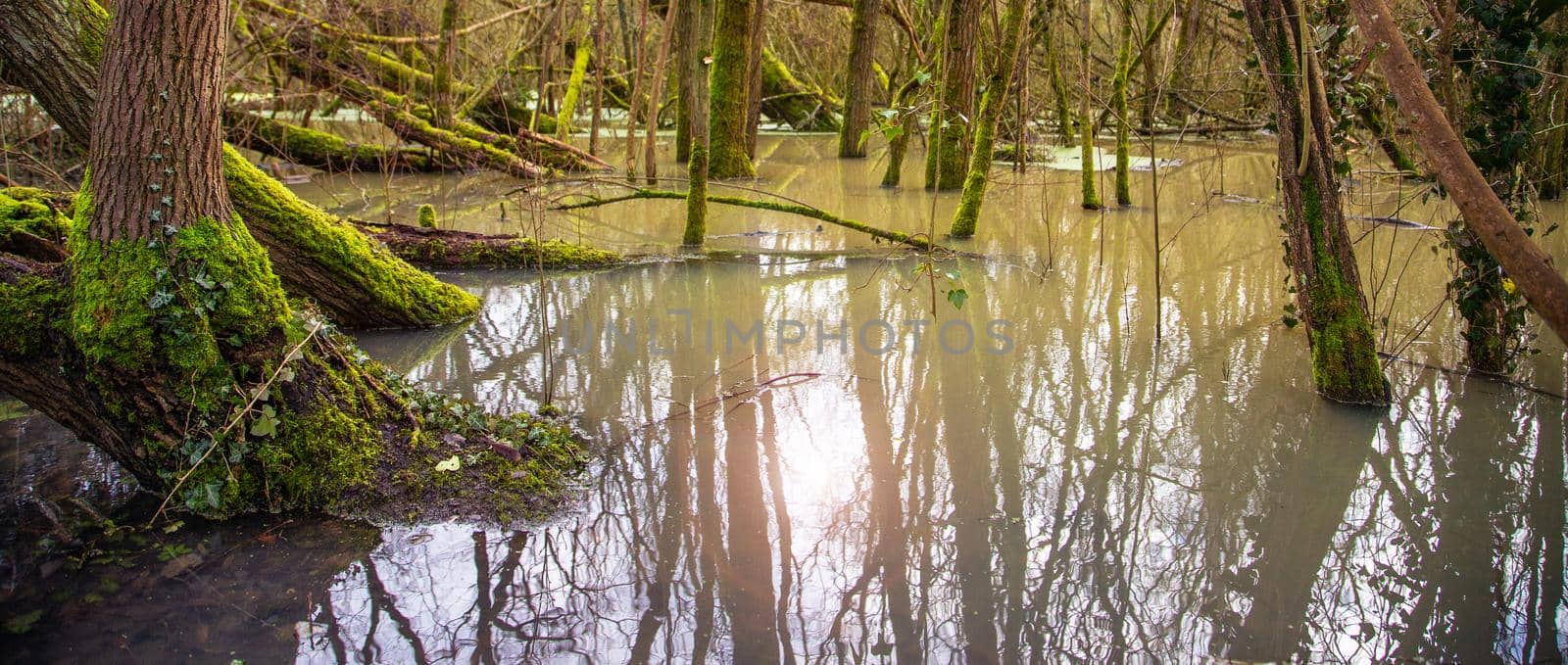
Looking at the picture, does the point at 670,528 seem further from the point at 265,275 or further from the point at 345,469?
the point at 265,275

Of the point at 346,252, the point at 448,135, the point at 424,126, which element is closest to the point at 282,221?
the point at 346,252

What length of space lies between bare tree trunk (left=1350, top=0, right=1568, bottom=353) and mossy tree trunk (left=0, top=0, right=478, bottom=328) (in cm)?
472

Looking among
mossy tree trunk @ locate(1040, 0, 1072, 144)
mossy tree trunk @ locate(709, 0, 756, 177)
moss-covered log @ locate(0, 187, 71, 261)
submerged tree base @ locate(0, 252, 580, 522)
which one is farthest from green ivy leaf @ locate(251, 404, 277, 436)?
mossy tree trunk @ locate(1040, 0, 1072, 144)

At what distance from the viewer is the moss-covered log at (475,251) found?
7.01 meters

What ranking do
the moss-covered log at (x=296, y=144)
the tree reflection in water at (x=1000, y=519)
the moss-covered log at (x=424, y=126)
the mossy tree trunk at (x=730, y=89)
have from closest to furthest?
the tree reflection in water at (x=1000, y=519), the mossy tree trunk at (x=730, y=89), the moss-covered log at (x=296, y=144), the moss-covered log at (x=424, y=126)

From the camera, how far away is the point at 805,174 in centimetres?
1243

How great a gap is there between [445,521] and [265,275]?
1258mm

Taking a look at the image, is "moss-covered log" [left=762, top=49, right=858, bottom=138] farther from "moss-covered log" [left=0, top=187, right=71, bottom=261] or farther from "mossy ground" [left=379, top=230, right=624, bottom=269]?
"moss-covered log" [left=0, top=187, right=71, bottom=261]

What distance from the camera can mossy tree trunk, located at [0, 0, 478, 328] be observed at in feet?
13.7

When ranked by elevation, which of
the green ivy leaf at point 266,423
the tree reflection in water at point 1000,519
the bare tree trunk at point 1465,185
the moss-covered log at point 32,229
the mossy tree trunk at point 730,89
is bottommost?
the tree reflection in water at point 1000,519

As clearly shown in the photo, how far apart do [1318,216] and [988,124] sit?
3.96 meters

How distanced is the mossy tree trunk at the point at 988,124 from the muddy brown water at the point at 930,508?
1.93 meters

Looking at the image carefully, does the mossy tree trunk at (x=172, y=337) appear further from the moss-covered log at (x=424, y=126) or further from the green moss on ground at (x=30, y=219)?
the moss-covered log at (x=424, y=126)

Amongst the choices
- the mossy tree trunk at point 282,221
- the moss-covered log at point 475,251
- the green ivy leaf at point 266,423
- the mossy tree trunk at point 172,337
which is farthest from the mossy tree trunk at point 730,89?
the green ivy leaf at point 266,423
